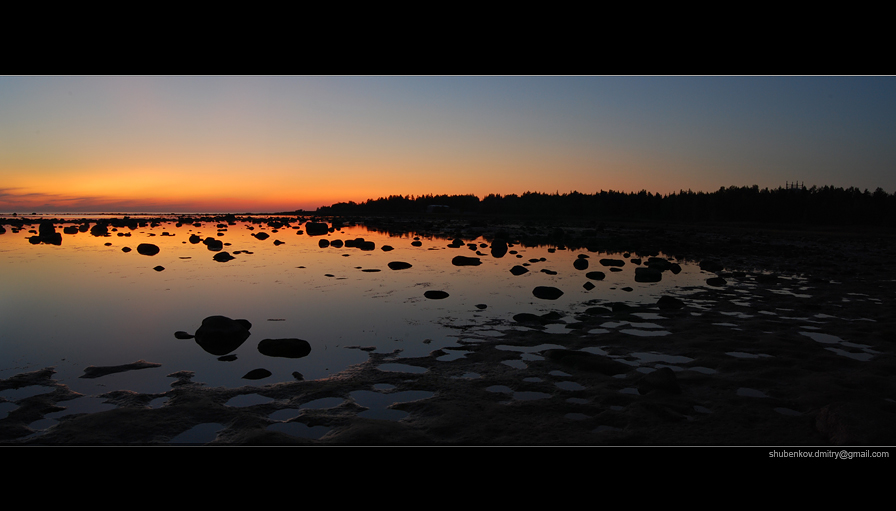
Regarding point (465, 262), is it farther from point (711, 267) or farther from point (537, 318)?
point (711, 267)

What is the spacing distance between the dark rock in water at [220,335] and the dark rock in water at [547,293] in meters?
7.43

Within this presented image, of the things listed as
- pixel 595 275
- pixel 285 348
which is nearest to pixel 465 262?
pixel 595 275

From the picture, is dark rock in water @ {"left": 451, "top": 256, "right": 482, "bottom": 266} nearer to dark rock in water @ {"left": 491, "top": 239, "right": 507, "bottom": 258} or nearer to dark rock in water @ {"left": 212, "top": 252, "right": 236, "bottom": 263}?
dark rock in water @ {"left": 491, "top": 239, "right": 507, "bottom": 258}

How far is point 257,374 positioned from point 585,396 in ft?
14.7

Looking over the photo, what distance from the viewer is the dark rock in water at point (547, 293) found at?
1198 centimetres

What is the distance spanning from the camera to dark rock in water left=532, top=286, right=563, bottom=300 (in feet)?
39.3

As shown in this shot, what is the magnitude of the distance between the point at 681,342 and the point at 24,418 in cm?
926

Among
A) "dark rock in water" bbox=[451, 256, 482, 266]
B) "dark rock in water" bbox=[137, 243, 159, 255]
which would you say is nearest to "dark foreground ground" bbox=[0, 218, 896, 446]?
"dark rock in water" bbox=[451, 256, 482, 266]

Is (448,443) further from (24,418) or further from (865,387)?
(865,387)

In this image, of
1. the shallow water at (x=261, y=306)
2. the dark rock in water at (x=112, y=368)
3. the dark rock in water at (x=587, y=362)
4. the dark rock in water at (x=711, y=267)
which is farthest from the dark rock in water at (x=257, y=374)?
the dark rock in water at (x=711, y=267)

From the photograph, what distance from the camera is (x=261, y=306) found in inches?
428

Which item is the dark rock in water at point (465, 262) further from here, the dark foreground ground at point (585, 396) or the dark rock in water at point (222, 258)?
the dark rock in water at point (222, 258)

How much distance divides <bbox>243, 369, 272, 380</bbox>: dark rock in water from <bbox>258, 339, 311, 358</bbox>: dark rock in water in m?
0.77
